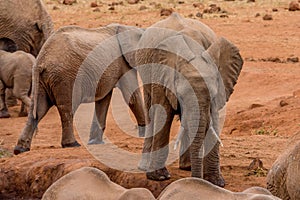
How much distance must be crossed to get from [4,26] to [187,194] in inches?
351

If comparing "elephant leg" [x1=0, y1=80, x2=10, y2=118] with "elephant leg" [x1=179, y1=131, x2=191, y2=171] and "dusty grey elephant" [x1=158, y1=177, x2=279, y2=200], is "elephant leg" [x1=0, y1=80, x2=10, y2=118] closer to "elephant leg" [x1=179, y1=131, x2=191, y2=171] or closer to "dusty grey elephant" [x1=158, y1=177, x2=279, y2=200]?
"elephant leg" [x1=179, y1=131, x2=191, y2=171]

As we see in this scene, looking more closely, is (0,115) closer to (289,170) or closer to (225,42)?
(225,42)

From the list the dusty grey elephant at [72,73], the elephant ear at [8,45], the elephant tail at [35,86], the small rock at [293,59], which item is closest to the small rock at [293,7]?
the small rock at [293,59]

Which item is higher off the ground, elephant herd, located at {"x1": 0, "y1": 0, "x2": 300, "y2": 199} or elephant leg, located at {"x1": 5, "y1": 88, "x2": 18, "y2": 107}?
elephant herd, located at {"x1": 0, "y1": 0, "x2": 300, "y2": 199}

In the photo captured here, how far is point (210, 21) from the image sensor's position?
23.6 metres

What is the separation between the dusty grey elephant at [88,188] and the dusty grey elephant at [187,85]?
52.6 inches

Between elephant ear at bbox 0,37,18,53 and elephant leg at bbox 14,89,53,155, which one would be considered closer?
elephant leg at bbox 14,89,53,155

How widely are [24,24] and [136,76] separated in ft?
12.2

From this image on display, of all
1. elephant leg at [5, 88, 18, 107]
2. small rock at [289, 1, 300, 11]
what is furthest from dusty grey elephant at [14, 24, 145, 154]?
small rock at [289, 1, 300, 11]

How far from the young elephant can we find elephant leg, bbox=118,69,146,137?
7.50ft

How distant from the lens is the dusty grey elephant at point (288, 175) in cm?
690

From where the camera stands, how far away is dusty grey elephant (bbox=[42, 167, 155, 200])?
6344 millimetres

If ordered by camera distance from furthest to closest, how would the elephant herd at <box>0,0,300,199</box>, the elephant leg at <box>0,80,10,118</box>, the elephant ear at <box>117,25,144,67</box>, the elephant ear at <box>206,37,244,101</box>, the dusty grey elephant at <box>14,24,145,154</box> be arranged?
the elephant leg at <box>0,80,10,118</box> → the elephant ear at <box>117,25,144,67</box> → the dusty grey elephant at <box>14,24,145,154</box> → the elephant ear at <box>206,37,244,101</box> → the elephant herd at <box>0,0,300,199</box>

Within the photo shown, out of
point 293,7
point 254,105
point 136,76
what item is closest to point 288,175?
point 136,76
